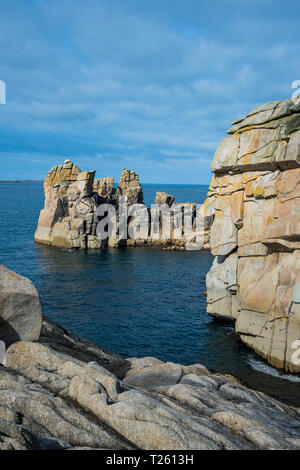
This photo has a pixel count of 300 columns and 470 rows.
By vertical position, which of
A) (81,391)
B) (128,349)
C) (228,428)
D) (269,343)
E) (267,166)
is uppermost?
(267,166)

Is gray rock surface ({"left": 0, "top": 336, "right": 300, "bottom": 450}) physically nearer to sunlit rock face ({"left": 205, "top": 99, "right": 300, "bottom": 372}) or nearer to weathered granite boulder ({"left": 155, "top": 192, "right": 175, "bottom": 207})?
sunlit rock face ({"left": 205, "top": 99, "right": 300, "bottom": 372})

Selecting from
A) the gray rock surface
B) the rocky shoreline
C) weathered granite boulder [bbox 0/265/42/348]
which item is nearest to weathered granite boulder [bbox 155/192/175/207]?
the rocky shoreline

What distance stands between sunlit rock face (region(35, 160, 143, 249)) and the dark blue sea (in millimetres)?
5386

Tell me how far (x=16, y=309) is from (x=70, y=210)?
82803mm

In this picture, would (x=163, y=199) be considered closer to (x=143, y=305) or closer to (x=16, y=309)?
(x=143, y=305)

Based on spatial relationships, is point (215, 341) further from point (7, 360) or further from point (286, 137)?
point (7, 360)

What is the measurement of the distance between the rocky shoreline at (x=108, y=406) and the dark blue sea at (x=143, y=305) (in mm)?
12288

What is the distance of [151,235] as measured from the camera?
104812 millimetres

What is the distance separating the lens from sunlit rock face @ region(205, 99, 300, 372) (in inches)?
1329

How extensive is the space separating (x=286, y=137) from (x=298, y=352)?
59.8 ft

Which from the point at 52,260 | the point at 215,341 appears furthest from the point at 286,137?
the point at 52,260

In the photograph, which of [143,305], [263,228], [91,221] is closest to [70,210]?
[91,221]

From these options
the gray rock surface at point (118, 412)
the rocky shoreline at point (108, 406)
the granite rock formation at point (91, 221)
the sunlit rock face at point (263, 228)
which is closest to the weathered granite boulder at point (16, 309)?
the rocky shoreline at point (108, 406)

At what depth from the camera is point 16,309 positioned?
60.2ft
